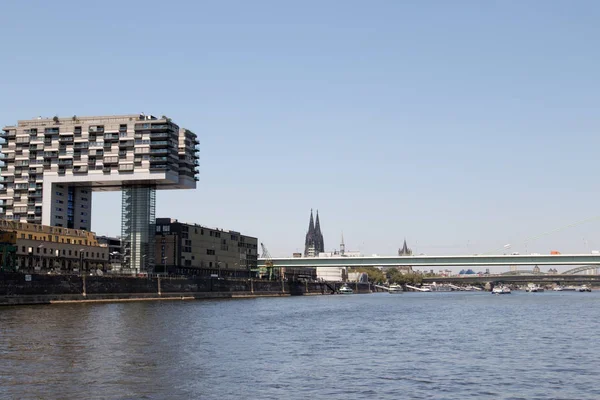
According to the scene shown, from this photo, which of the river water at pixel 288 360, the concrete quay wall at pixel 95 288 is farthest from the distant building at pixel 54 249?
the river water at pixel 288 360

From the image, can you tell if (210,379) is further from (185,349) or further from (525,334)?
(525,334)

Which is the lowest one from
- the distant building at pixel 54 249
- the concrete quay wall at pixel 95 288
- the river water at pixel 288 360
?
the river water at pixel 288 360

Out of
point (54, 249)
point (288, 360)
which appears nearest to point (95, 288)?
point (54, 249)

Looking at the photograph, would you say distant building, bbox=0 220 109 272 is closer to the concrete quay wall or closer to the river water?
the concrete quay wall

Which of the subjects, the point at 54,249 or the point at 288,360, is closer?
the point at 288,360

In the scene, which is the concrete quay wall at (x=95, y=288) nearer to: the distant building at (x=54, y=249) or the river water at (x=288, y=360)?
the distant building at (x=54, y=249)

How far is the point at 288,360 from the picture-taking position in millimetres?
51812

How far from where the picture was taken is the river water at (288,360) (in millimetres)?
39188

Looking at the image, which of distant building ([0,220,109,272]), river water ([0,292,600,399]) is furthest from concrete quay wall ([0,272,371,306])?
river water ([0,292,600,399])

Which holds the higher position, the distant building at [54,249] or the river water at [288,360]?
the distant building at [54,249]

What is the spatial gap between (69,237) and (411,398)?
499ft

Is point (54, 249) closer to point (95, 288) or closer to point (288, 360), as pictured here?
point (95, 288)

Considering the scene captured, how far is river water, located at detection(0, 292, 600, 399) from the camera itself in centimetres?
3919

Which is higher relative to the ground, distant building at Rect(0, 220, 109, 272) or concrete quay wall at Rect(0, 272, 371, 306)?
distant building at Rect(0, 220, 109, 272)
